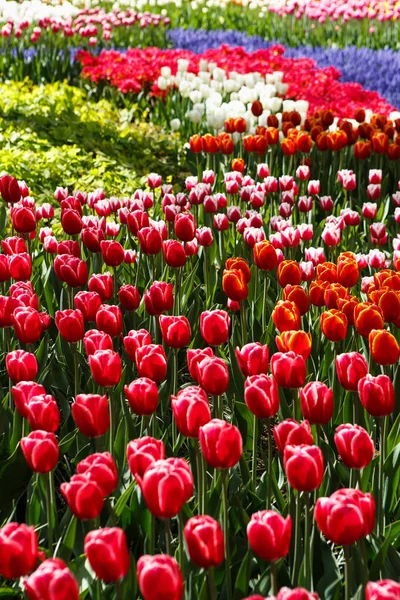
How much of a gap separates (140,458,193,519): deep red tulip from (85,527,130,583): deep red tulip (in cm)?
13

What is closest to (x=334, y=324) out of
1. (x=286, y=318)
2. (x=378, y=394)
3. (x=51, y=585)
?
(x=286, y=318)

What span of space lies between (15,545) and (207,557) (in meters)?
0.31

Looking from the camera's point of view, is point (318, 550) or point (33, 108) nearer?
point (318, 550)

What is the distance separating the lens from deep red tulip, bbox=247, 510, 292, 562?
1379 millimetres

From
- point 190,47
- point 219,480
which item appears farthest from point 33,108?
point 219,480

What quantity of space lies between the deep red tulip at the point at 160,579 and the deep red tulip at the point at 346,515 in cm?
33

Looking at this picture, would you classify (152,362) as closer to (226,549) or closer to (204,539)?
(226,549)

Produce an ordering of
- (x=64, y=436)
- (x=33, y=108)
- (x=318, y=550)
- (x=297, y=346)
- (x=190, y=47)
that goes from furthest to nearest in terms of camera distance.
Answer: (x=190, y=47), (x=33, y=108), (x=64, y=436), (x=297, y=346), (x=318, y=550)

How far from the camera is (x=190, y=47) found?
12.4 metres

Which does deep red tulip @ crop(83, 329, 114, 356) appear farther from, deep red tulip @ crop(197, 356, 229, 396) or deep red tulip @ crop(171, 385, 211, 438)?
deep red tulip @ crop(171, 385, 211, 438)

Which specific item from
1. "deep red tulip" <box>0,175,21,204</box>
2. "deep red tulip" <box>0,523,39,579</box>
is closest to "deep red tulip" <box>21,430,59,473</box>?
"deep red tulip" <box>0,523,39,579</box>

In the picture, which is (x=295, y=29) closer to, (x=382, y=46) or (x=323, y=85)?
(x=382, y=46)

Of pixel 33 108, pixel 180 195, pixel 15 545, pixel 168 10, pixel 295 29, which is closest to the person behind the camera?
pixel 15 545

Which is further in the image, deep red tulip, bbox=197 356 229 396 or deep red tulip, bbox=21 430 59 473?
deep red tulip, bbox=197 356 229 396
